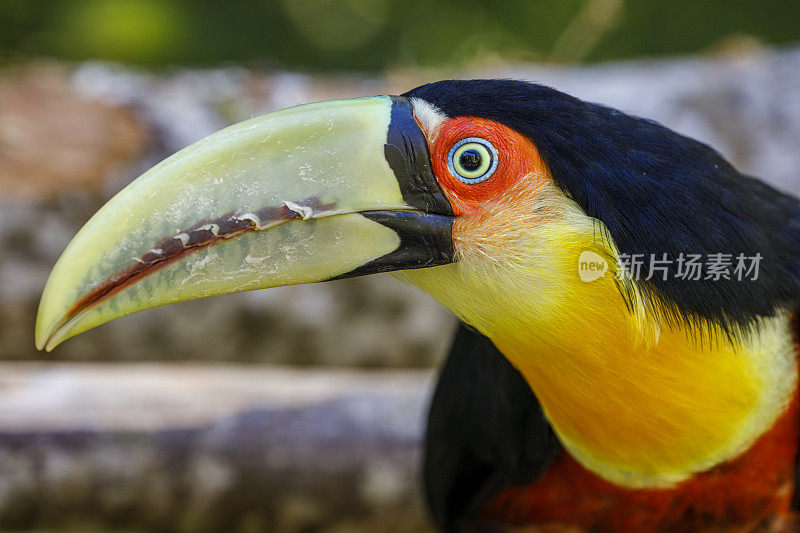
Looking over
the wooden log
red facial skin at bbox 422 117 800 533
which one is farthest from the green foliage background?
red facial skin at bbox 422 117 800 533

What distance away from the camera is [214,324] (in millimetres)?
3527

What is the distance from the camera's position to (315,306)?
11.6ft

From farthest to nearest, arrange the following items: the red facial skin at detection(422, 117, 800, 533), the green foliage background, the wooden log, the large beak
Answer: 1. the green foliage background
2. the wooden log
3. the red facial skin at detection(422, 117, 800, 533)
4. the large beak

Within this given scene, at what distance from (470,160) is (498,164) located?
5 centimetres

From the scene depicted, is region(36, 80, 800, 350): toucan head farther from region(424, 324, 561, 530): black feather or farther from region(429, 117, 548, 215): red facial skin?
region(424, 324, 561, 530): black feather

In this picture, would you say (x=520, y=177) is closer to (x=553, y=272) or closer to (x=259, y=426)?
(x=553, y=272)

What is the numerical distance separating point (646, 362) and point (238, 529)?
1.55 m

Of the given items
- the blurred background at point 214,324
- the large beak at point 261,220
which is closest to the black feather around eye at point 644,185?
the large beak at point 261,220

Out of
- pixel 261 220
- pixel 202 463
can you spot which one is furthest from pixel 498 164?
pixel 202 463

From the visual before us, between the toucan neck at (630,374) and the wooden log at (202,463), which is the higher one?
the toucan neck at (630,374)

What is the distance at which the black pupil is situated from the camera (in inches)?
53.3

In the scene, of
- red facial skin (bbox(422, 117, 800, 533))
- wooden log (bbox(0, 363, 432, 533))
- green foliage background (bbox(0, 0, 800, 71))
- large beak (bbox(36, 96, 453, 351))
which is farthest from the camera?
green foliage background (bbox(0, 0, 800, 71))

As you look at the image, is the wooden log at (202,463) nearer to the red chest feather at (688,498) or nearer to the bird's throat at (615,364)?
the red chest feather at (688,498)

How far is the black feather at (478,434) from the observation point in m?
1.76
